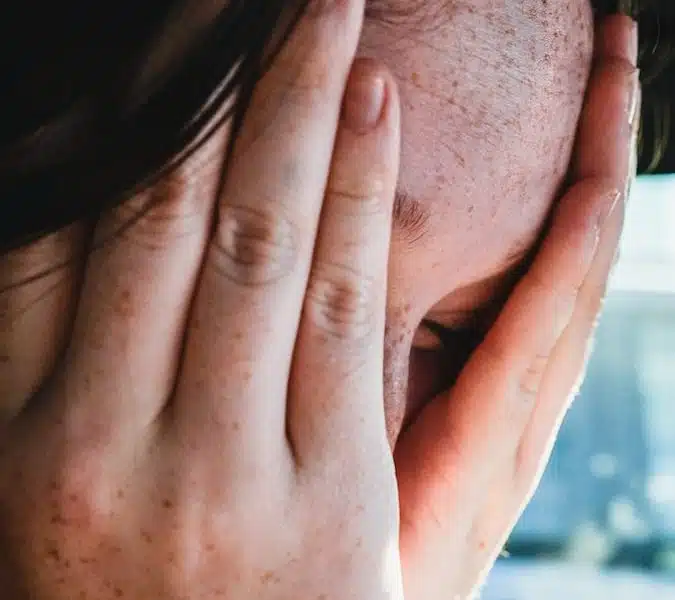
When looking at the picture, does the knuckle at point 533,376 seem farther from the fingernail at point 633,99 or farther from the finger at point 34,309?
the finger at point 34,309

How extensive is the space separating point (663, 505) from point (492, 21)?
6.68ft

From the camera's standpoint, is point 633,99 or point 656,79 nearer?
point 633,99

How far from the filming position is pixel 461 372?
0.86 metres

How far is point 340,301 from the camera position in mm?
601

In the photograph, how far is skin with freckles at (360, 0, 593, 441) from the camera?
1.98 feet

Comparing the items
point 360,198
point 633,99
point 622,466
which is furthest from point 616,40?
point 622,466

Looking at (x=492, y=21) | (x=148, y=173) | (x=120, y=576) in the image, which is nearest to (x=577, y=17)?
(x=492, y=21)

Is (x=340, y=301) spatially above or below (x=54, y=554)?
above

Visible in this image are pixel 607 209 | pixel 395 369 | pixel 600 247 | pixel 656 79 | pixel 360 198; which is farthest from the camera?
pixel 656 79

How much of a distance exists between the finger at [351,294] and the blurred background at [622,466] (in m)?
1.71

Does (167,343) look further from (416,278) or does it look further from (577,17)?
(577,17)

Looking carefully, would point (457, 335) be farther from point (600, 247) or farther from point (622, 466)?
point (622, 466)

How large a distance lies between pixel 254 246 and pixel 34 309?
6.2 inches

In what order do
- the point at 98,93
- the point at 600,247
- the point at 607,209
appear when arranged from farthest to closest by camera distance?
1. the point at 600,247
2. the point at 607,209
3. the point at 98,93
